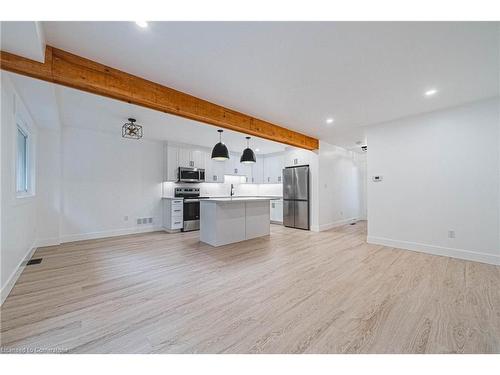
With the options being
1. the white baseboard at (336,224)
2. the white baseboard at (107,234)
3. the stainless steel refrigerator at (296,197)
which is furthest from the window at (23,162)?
the white baseboard at (336,224)

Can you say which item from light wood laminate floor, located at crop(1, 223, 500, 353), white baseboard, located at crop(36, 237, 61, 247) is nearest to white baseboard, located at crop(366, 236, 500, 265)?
light wood laminate floor, located at crop(1, 223, 500, 353)

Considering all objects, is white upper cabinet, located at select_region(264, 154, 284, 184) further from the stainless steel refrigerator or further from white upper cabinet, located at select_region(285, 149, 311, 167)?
the stainless steel refrigerator

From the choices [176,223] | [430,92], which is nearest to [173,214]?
[176,223]

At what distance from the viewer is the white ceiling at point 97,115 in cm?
267

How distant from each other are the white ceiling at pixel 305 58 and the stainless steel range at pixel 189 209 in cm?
335

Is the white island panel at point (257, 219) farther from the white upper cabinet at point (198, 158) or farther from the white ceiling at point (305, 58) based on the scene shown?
the white upper cabinet at point (198, 158)

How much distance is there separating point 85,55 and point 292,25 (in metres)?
2.09

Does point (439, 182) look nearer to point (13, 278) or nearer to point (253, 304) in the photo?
point (253, 304)

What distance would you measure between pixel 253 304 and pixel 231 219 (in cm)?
233

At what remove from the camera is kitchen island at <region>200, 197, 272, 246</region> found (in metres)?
4.04

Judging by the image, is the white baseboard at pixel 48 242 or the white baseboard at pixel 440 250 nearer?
the white baseboard at pixel 440 250

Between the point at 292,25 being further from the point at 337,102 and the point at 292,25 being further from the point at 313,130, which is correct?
the point at 313,130

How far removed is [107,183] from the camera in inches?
197
